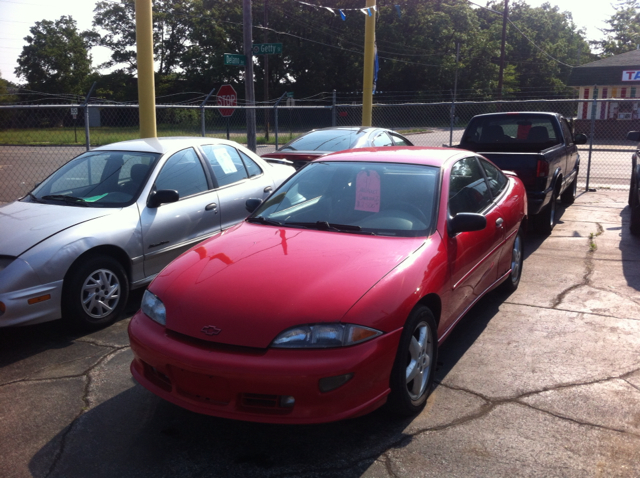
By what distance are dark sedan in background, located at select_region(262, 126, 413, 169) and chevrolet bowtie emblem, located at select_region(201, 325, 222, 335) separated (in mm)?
6166

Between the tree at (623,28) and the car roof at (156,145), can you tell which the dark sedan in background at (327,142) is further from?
the tree at (623,28)

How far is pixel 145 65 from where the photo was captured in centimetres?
815

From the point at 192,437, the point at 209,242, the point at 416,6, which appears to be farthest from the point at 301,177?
the point at 416,6

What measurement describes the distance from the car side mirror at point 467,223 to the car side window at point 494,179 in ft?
4.55

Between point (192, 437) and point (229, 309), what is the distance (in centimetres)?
→ 80

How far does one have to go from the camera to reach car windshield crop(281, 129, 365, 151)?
962 cm

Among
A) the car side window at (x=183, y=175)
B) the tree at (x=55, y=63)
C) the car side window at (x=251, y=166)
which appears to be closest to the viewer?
the car side window at (x=183, y=175)

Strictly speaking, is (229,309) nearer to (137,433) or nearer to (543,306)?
(137,433)

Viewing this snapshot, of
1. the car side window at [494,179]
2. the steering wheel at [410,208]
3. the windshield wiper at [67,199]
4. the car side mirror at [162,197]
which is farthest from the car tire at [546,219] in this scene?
the windshield wiper at [67,199]

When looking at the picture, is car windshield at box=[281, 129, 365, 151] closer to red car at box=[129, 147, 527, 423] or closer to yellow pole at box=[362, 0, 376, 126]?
yellow pole at box=[362, 0, 376, 126]

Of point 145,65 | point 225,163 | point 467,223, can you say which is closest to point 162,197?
point 225,163

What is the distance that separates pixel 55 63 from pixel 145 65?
6205 centimetres

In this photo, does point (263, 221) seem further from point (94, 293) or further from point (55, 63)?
point (55, 63)

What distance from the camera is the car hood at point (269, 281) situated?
3.01m
